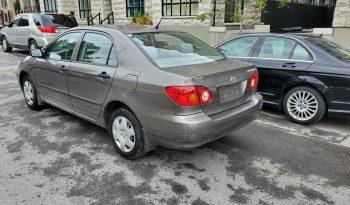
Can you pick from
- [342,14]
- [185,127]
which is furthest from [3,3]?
[185,127]

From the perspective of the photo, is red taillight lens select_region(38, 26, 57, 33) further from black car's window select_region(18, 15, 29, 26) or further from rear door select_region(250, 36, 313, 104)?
rear door select_region(250, 36, 313, 104)

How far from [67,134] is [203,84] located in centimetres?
247

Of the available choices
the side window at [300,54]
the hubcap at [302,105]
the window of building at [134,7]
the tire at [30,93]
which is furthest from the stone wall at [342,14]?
the window of building at [134,7]

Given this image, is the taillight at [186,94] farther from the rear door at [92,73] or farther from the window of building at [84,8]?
the window of building at [84,8]

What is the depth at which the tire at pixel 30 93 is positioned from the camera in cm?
545

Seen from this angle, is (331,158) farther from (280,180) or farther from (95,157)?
(95,157)

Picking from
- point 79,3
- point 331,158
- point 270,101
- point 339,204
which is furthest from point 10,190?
point 79,3

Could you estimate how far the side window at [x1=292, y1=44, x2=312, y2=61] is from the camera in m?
5.06

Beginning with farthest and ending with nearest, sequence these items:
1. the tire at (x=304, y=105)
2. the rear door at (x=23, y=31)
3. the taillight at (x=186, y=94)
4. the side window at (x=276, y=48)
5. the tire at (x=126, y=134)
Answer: the rear door at (x=23, y=31) → the side window at (x=276, y=48) → the tire at (x=304, y=105) → the tire at (x=126, y=134) → the taillight at (x=186, y=94)

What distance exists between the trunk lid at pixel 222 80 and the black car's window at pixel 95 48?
1.03 meters

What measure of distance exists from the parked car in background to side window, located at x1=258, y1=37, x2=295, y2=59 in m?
8.64

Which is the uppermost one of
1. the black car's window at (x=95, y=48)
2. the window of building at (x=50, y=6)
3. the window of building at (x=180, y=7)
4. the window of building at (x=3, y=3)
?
the window of building at (x=3, y=3)

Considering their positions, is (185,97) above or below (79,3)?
below

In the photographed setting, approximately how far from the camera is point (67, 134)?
182 inches
